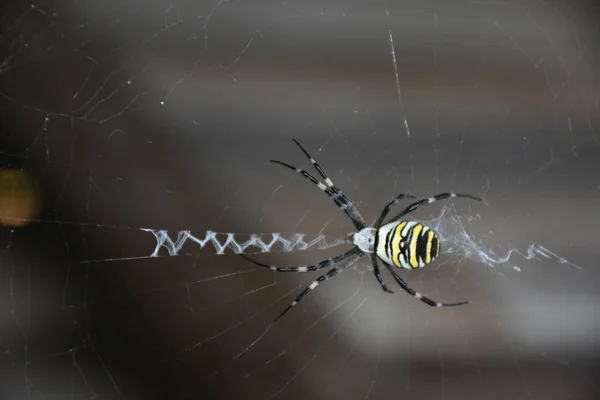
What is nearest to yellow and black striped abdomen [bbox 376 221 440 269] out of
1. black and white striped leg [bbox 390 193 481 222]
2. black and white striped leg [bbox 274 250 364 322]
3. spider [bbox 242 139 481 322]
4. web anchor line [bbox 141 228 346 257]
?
spider [bbox 242 139 481 322]

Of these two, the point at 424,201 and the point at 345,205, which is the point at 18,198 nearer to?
the point at 345,205

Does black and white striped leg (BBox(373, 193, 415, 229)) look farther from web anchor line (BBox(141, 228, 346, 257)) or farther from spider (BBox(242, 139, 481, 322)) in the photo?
web anchor line (BBox(141, 228, 346, 257))

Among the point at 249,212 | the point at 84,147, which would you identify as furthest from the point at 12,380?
the point at 249,212

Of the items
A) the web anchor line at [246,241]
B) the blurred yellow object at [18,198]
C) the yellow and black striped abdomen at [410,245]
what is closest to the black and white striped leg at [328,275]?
the web anchor line at [246,241]

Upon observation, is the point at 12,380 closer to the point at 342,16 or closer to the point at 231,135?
the point at 231,135

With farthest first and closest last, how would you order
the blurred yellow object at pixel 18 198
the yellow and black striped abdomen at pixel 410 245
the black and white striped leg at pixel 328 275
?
the black and white striped leg at pixel 328 275 → the blurred yellow object at pixel 18 198 → the yellow and black striped abdomen at pixel 410 245

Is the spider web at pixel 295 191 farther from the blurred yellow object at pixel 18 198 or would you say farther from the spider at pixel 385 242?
the spider at pixel 385 242

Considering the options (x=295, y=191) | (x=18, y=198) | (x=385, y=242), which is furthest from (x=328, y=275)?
(x=18, y=198)
